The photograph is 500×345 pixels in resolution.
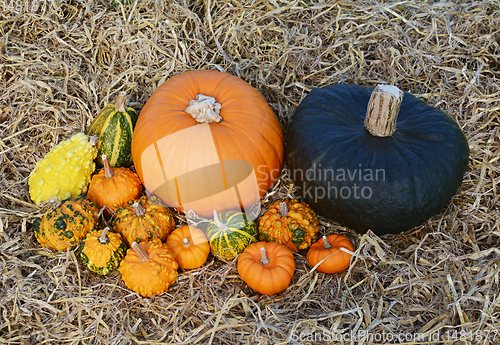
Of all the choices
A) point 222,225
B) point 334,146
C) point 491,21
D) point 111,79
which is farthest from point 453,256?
point 111,79

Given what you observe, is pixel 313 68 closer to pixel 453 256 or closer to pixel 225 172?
pixel 225 172

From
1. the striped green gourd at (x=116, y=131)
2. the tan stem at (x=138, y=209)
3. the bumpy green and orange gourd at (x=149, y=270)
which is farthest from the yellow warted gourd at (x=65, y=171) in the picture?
the bumpy green and orange gourd at (x=149, y=270)

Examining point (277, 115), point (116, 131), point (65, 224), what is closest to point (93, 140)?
point (116, 131)

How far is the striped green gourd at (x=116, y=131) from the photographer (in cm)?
348

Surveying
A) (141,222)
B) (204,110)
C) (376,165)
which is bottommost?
(141,222)

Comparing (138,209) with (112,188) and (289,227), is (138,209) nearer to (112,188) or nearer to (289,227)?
(112,188)

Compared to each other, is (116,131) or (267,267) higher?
(116,131)

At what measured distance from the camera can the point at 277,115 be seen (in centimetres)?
385

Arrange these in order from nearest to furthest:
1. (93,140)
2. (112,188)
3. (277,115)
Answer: (112,188) < (93,140) < (277,115)

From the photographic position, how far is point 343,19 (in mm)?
3994

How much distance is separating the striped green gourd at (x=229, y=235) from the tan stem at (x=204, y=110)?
782mm

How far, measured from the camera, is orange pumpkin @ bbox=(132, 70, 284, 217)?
302 centimetres

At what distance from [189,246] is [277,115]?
1642mm

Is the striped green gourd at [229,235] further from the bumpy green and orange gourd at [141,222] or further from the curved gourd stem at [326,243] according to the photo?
the curved gourd stem at [326,243]
